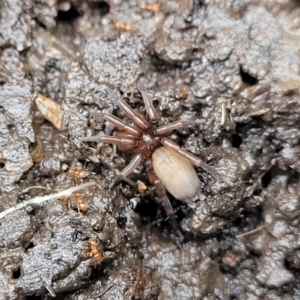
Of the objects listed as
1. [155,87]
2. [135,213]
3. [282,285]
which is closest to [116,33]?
[155,87]

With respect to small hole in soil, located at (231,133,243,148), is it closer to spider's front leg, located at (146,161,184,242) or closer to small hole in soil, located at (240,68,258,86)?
small hole in soil, located at (240,68,258,86)

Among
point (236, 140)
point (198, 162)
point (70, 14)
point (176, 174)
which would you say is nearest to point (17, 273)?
point (176, 174)

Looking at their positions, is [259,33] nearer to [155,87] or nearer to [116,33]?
[155,87]

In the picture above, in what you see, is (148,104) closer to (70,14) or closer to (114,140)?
(114,140)

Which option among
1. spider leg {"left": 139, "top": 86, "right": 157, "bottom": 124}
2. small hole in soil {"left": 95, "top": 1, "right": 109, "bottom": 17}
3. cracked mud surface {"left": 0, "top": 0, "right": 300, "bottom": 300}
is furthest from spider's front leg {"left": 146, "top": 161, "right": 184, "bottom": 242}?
small hole in soil {"left": 95, "top": 1, "right": 109, "bottom": 17}

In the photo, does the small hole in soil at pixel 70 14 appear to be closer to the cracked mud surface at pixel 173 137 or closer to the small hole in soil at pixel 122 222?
the cracked mud surface at pixel 173 137

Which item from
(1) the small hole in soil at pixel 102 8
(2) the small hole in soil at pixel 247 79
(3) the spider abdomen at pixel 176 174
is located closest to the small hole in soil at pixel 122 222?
(3) the spider abdomen at pixel 176 174
